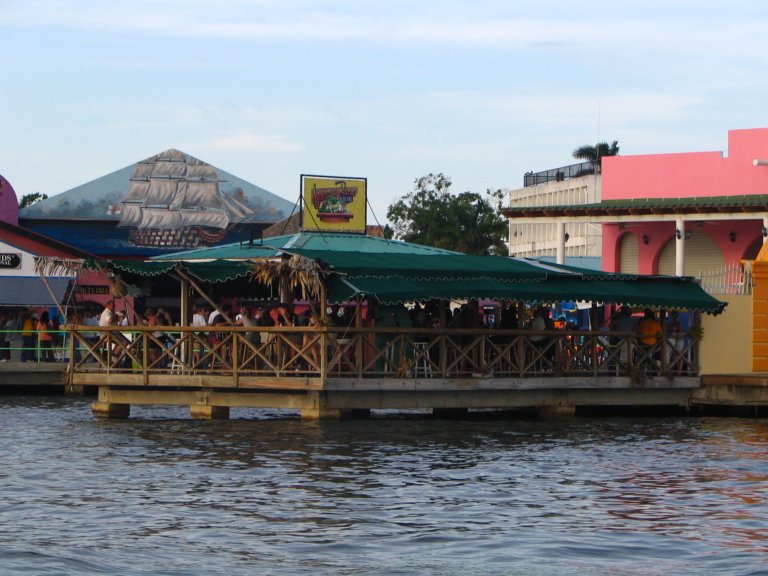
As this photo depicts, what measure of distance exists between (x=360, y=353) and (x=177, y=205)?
32714mm

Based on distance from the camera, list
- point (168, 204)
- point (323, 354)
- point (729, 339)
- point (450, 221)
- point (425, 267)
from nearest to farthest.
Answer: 1. point (323, 354)
2. point (425, 267)
3. point (729, 339)
4. point (168, 204)
5. point (450, 221)

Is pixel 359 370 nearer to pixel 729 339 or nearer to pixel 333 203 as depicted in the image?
pixel 333 203

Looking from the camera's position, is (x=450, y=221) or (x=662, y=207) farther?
(x=450, y=221)

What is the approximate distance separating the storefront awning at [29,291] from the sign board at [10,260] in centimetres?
71

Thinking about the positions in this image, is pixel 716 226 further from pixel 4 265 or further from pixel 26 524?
pixel 26 524

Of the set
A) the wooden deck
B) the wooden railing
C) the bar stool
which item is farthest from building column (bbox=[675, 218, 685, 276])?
the bar stool

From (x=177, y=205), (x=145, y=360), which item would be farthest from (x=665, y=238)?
(x=177, y=205)

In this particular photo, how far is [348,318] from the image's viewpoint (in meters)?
30.5

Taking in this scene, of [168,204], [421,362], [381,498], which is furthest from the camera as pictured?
[168,204]

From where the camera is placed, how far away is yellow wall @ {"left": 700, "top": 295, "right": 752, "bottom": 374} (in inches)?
1341

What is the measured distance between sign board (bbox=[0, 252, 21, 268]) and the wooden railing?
20765 mm

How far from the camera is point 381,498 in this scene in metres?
A: 20.4

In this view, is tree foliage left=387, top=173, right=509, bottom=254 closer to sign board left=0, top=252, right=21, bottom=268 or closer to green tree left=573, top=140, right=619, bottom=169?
green tree left=573, top=140, right=619, bottom=169

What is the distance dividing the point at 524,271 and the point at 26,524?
50.4 feet
